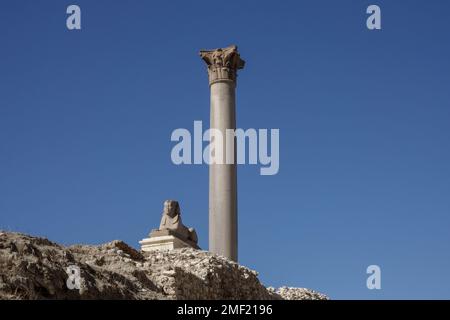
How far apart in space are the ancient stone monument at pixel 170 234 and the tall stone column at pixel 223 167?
4.15 feet

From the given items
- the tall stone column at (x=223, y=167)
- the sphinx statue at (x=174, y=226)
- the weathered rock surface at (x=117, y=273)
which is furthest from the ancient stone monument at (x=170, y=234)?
the weathered rock surface at (x=117, y=273)

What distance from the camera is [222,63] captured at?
30000 mm

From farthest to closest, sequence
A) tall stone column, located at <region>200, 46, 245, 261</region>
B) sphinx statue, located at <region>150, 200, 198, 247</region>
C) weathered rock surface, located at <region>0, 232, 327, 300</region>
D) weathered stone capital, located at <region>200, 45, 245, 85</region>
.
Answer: weathered stone capital, located at <region>200, 45, 245, 85</region> → tall stone column, located at <region>200, 46, 245, 261</region> → sphinx statue, located at <region>150, 200, 198, 247</region> → weathered rock surface, located at <region>0, 232, 327, 300</region>

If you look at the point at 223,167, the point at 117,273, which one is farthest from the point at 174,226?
the point at 117,273

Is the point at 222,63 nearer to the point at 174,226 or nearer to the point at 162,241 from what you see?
the point at 174,226

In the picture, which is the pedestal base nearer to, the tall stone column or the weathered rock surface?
the tall stone column

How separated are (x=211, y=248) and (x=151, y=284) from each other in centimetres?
1139

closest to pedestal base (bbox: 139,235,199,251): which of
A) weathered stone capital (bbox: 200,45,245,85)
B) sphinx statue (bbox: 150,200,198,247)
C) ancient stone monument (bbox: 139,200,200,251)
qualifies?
ancient stone monument (bbox: 139,200,200,251)

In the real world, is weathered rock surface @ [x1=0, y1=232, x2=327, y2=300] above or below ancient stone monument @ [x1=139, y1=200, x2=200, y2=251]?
below

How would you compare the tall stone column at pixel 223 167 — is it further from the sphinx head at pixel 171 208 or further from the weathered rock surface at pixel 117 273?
the weathered rock surface at pixel 117 273

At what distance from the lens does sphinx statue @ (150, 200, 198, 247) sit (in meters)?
26.2

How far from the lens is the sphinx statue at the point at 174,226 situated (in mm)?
26188

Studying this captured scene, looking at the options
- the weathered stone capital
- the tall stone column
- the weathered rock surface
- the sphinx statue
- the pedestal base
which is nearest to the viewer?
the weathered rock surface

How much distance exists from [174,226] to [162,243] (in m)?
1.01
